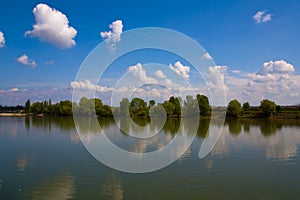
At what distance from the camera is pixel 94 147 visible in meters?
17.0

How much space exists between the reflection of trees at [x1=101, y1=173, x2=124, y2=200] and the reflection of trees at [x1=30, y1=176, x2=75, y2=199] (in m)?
0.99

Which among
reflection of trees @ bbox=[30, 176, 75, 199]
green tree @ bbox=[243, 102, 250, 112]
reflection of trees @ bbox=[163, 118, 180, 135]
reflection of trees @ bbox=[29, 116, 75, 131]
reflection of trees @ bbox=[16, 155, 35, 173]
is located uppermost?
green tree @ bbox=[243, 102, 250, 112]

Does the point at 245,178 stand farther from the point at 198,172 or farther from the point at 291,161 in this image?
the point at 291,161

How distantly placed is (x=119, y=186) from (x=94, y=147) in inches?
329

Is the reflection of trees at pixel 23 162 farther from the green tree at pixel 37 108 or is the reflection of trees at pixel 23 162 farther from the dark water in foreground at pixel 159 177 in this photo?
the green tree at pixel 37 108

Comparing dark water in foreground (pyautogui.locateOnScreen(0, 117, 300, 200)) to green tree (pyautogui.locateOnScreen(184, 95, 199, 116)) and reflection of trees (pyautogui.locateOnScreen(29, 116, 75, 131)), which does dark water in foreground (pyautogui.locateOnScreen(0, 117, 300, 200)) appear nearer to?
reflection of trees (pyautogui.locateOnScreen(29, 116, 75, 131))

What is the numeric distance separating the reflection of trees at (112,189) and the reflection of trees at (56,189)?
3.25 ft

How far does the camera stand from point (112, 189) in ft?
28.5

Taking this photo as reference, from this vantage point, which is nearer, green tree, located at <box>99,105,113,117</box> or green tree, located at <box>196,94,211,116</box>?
green tree, located at <box>196,94,211,116</box>

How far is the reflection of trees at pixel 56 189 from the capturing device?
808 cm

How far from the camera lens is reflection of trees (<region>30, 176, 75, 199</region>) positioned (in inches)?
318

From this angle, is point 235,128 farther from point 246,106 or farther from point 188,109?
point 246,106

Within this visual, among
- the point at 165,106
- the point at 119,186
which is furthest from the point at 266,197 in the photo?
the point at 165,106

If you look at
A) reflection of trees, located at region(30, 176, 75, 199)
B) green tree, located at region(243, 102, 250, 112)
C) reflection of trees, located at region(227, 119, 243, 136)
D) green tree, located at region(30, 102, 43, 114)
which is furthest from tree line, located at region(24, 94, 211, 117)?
reflection of trees, located at region(30, 176, 75, 199)
